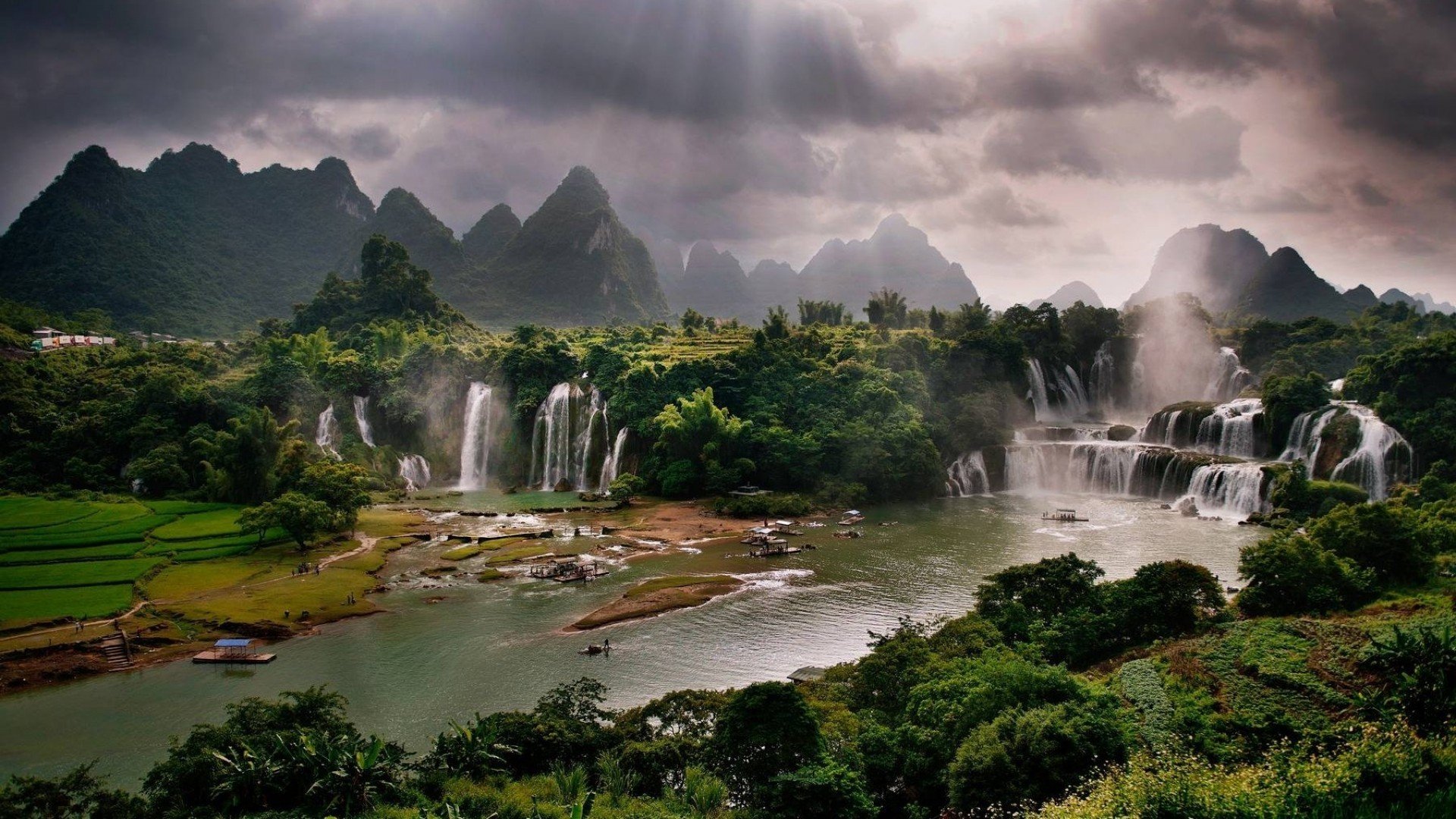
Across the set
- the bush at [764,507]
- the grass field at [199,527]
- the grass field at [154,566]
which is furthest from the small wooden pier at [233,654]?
the bush at [764,507]

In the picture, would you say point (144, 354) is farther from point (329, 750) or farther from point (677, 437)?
point (329, 750)

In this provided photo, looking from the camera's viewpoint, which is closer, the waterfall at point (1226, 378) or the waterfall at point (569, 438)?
the waterfall at point (569, 438)

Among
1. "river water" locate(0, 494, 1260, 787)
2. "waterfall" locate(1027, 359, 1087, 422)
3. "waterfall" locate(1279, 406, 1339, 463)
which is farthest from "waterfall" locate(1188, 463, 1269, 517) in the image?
"waterfall" locate(1027, 359, 1087, 422)

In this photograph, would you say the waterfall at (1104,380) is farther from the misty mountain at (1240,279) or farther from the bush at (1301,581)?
the bush at (1301,581)

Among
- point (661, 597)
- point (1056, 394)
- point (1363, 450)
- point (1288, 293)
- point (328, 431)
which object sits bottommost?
point (661, 597)

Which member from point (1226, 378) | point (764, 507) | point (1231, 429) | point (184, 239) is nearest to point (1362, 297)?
point (1226, 378)

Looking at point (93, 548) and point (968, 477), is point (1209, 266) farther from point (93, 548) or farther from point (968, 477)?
point (93, 548)

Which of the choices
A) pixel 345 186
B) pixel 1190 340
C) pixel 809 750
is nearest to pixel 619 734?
pixel 809 750
